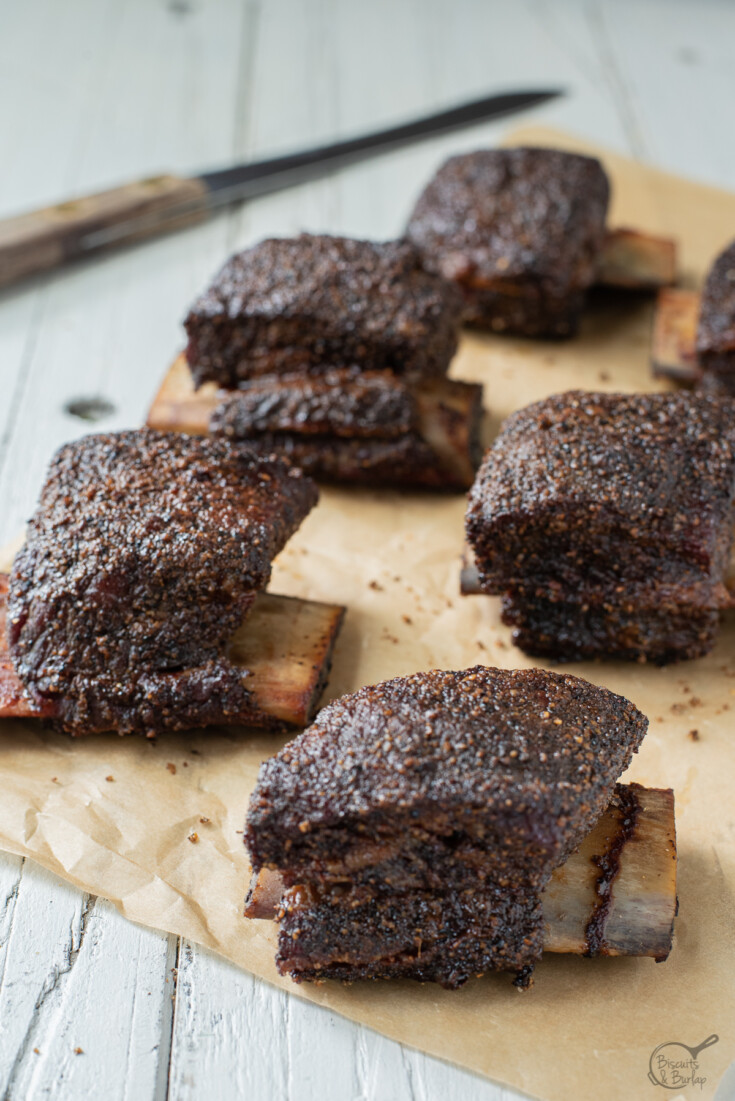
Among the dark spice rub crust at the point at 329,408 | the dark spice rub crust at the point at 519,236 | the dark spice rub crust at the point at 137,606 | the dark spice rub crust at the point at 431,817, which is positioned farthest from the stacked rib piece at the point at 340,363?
the dark spice rub crust at the point at 431,817

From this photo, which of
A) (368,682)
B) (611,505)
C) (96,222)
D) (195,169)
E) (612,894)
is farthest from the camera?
(195,169)

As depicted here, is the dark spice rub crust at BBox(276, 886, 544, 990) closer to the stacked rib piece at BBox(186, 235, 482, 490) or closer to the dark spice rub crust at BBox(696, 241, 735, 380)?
the stacked rib piece at BBox(186, 235, 482, 490)

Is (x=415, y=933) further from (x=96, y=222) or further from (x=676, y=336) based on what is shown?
(x=96, y=222)

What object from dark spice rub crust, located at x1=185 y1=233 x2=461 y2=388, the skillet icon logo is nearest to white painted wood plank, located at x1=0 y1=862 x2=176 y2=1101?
the skillet icon logo

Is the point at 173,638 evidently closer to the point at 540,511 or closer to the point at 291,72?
the point at 540,511

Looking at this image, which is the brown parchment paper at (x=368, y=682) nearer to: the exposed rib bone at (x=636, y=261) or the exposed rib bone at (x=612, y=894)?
the exposed rib bone at (x=612, y=894)

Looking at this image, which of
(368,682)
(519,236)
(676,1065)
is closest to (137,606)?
(368,682)
